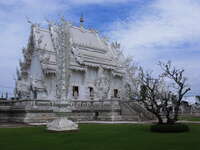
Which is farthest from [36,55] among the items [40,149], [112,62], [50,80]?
[40,149]

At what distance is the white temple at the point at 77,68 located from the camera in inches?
1238

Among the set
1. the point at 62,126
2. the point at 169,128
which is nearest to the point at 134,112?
the point at 169,128

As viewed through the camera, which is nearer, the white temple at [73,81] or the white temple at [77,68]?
the white temple at [73,81]

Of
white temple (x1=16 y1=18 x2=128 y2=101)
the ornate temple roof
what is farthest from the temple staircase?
the ornate temple roof

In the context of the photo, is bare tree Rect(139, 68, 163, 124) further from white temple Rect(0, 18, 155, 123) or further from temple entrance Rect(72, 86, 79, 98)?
temple entrance Rect(72, 86, 79, 98)

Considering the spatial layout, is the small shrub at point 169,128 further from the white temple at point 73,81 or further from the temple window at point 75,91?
the temple window at point 75,91

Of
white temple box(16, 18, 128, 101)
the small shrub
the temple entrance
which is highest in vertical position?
white temple box(16, 18, 128, 101)

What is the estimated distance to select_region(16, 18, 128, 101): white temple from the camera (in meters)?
31.4

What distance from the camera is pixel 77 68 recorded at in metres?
34.8

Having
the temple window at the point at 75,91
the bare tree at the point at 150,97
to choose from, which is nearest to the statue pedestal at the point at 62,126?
the bare tree at the point at 150,97

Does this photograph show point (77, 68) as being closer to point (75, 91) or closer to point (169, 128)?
point (75, 91)

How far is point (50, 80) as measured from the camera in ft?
106

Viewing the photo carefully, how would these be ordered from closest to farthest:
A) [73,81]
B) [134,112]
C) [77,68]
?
[134,112]
[77,68]
[73,81]

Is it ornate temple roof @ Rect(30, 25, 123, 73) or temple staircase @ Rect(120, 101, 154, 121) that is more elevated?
ornate temple roof @ Rect(30, 25, 123, 73)
